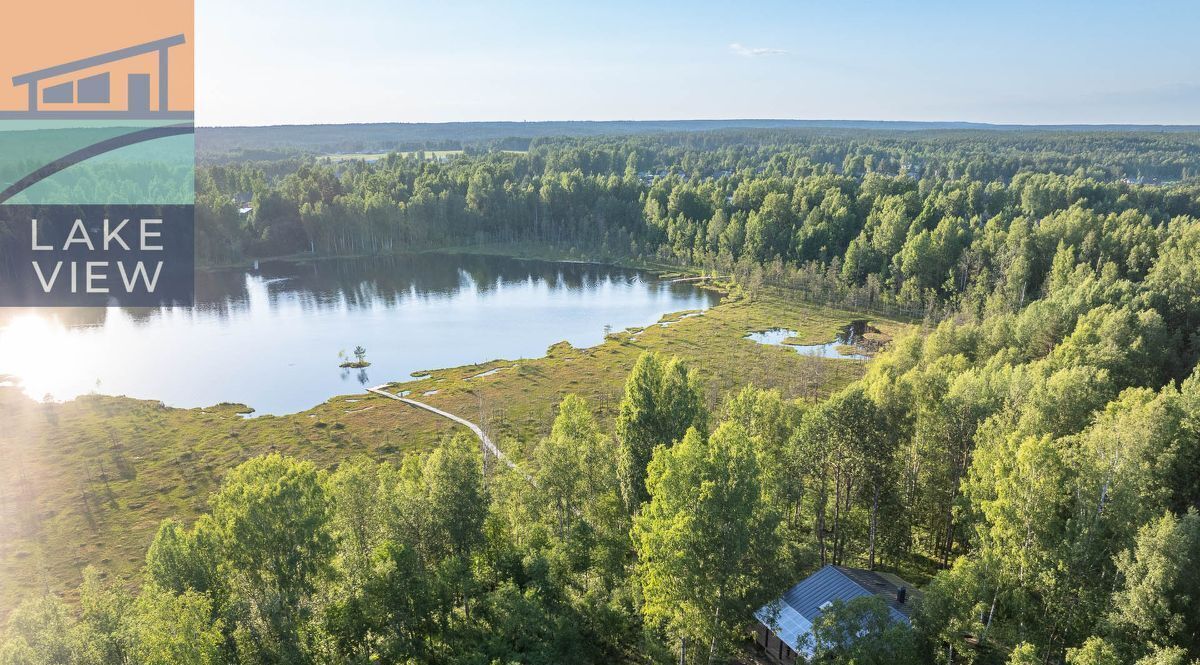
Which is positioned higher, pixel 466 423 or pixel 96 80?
pixel 96 80

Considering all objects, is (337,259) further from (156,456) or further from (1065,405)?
(1065,405)

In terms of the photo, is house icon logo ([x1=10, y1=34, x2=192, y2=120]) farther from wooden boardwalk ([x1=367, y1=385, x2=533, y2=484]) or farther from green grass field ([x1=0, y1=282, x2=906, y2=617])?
wooden boardwalk ([x1=367, y1=385, x2=533, y2=484])

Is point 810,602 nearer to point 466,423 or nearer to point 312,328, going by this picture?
point 466,423

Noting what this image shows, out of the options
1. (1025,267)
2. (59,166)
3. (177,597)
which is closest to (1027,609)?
Answer: (177,597)

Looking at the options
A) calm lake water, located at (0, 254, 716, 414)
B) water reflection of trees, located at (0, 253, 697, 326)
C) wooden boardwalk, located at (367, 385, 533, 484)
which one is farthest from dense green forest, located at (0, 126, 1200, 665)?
water reflection of trees, located at (0, 253, 697, 326)
